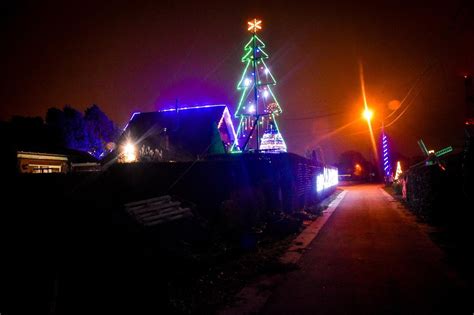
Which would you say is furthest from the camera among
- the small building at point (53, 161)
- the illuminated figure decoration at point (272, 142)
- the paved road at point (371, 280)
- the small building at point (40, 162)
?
the illuminated figure decoration at point (272, 142)

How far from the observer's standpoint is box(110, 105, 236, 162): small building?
23484 millimetres

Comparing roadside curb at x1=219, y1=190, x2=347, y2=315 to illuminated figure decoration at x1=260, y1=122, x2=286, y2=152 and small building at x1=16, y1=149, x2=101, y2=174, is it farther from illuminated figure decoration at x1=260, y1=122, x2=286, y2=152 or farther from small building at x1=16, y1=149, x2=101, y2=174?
small building at x1=16, y1=149, x2=101, y2=174

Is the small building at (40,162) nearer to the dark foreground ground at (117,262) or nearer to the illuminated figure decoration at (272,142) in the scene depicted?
the dark foreground ground at (117,262)

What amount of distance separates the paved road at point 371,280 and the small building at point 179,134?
52.1 ft

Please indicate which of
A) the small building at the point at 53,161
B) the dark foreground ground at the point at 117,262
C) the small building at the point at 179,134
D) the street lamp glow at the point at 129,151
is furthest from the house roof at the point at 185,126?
the dark foreground ground at the point at 117,262

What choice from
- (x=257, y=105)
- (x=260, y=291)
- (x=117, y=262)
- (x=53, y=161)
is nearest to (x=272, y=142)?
(x=257, y=105)

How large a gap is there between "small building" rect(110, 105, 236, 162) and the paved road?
15.9 meters

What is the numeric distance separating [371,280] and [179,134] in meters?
21.0

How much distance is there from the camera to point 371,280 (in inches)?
215

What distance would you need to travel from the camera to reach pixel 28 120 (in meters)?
31.5

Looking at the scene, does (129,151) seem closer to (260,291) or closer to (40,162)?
(40,162)

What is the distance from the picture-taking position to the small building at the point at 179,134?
2348cm

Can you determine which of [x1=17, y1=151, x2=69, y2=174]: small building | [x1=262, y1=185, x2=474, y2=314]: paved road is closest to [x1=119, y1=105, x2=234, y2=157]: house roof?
[x1=17, y1=151, x2=69, y2=174]: small building

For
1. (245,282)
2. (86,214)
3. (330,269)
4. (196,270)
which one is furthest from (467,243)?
(86,214)
